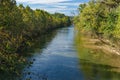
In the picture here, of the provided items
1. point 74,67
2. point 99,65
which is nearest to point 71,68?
point 74,67

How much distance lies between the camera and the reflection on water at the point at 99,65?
41.2 meters

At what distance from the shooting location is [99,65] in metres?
48.8

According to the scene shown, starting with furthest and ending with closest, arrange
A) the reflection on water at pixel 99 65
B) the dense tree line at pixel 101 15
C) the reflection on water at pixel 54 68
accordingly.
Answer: the dense tree line at pixel 101 15 < the reflection on water at pixel 99 65 < the reflection on water at pixel 54 68

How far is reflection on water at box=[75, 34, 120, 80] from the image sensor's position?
135 ft

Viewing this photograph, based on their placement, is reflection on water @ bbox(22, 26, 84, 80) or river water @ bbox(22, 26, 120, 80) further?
river water @ bbox(22, 26, 120, 80)

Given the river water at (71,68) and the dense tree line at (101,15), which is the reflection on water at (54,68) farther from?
the dense tree line at (101,15)

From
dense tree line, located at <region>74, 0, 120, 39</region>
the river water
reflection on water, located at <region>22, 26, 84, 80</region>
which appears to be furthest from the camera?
dense tree line, located at <region>74, 0, 120, 39</region>

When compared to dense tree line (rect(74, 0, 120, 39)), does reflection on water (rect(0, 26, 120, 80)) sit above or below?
below

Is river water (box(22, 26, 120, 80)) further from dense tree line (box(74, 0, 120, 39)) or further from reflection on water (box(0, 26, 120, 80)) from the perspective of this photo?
dense tree line (box(74, 0, 120, 39))

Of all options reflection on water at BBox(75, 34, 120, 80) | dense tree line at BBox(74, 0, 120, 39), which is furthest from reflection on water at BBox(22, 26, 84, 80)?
dense tree line at BBox(74, 0, 120, 39)

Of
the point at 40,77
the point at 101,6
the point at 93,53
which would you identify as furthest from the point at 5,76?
the point at 101,6

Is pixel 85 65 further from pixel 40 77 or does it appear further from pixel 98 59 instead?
pixel 40 77

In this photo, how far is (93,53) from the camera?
61844mm

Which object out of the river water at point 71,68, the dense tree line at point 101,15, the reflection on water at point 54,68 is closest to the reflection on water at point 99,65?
the river water at point 71,68
